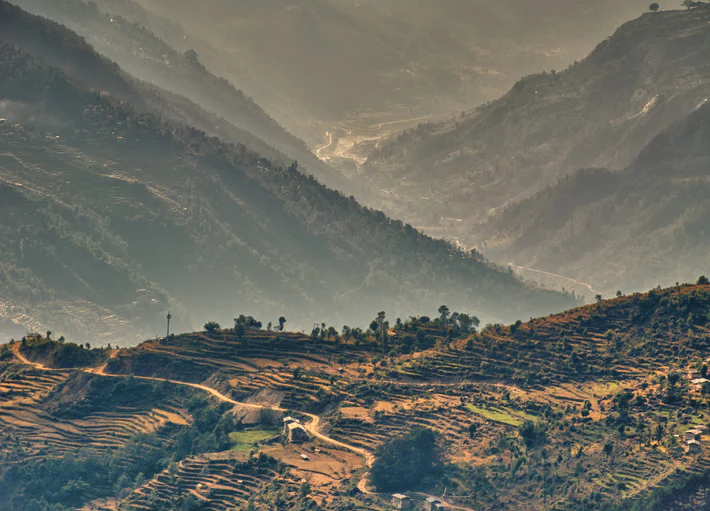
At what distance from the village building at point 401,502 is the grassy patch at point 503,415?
14398 millimetres

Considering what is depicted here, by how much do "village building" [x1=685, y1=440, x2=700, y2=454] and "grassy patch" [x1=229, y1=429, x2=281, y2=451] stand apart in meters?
37.5

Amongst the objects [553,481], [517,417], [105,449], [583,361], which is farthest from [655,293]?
[105,449]

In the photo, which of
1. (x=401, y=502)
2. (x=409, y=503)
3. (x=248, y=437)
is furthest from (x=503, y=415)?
(x=248, y=437)

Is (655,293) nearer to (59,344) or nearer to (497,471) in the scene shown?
(497,471)

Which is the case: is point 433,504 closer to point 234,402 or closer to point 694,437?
point 694,437

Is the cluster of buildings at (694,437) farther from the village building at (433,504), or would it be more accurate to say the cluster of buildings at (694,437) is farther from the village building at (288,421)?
the village building at (288,421)

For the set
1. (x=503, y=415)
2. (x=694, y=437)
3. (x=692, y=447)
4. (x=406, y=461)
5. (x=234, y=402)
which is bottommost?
(x=406, y=461)

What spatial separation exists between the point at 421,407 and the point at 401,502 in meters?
18.0

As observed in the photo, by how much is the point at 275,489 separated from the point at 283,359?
31.2m

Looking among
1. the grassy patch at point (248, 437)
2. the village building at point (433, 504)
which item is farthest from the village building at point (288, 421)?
the village building at point (433, 504)

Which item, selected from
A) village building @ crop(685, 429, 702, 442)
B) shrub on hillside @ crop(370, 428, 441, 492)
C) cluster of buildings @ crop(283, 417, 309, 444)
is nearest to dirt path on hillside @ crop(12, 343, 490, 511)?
shrub on hillside @ crop(370, 428, 441, 492)

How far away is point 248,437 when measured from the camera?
501 ft

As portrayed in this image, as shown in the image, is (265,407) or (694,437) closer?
(694,437)

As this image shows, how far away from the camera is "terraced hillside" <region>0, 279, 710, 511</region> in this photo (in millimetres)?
134500
